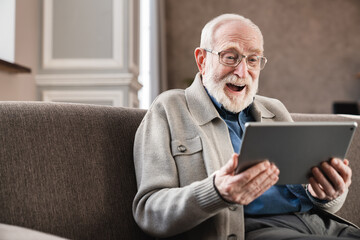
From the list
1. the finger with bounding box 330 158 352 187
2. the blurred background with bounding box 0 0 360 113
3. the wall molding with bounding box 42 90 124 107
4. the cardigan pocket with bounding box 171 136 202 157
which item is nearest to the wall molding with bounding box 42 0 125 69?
the blurred background with bounding box 0 0 360 113

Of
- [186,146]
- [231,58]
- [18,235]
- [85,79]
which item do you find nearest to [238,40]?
[231,58]

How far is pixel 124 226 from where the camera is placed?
1373 mm

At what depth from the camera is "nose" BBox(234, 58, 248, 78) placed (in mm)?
1522

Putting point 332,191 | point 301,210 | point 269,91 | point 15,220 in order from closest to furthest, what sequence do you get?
point 15,220 → point 332,191 → point 301,210 → point 269,91

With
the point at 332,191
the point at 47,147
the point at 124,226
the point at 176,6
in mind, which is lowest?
the point at 124,226

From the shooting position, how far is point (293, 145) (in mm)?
1104

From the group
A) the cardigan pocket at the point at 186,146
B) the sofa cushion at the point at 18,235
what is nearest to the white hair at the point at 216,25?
the cardigan pocket at the point at 186,146

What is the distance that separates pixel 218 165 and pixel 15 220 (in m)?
0.55

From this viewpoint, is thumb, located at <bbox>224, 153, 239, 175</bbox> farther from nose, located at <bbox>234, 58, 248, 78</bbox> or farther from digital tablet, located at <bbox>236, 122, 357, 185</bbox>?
nose, located at <bbox>234, 58, 248, 78</bbox>

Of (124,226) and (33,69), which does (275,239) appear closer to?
(124,226)

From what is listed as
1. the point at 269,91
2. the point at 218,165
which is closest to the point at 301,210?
the point at 218,165

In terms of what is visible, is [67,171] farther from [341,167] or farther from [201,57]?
[341,167]

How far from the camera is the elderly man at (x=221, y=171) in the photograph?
3.79ft

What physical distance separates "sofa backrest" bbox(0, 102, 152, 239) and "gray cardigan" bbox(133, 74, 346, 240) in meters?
0.08
